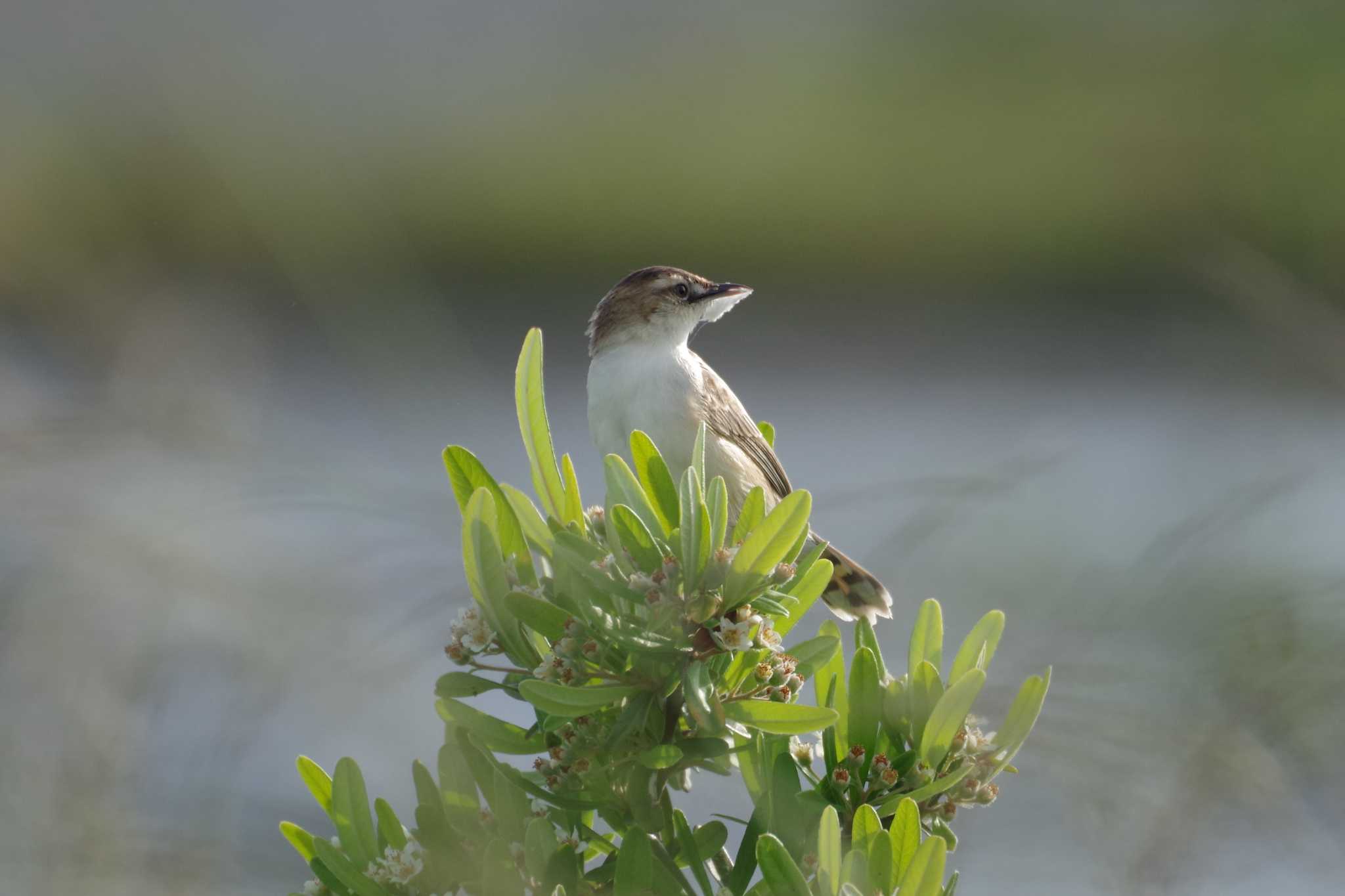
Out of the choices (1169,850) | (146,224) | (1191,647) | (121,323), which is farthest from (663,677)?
(146,224)

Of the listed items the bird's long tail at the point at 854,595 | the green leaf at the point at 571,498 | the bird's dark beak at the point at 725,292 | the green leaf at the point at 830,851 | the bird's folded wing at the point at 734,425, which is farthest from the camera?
the bird's dark beak at the point at 725,292

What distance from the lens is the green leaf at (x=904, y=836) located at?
839 mm

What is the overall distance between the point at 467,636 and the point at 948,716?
350mm

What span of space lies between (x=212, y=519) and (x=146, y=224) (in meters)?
1.08

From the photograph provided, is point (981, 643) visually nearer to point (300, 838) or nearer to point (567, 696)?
point (567, 696)

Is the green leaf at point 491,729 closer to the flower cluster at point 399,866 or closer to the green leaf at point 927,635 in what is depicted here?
the flower cluster at point 399,866

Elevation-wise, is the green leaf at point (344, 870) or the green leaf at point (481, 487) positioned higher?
the green leaf at point (481, 487)

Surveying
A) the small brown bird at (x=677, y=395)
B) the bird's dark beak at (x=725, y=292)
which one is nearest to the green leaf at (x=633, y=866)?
the small brown bird at (x=677, y=395)

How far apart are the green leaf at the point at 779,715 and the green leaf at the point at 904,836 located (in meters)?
0.08

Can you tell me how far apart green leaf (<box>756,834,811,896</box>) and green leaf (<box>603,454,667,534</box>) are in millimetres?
A: 243

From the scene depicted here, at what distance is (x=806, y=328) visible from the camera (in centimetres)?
308

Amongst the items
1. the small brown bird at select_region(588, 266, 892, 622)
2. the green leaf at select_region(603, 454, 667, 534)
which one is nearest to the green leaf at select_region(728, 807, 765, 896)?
the green leaf at select_region(603, 454, 667, 534)

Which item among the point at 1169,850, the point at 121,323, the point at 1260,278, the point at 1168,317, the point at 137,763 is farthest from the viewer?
the point at 1168,317

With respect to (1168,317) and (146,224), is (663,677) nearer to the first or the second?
(146,224)
